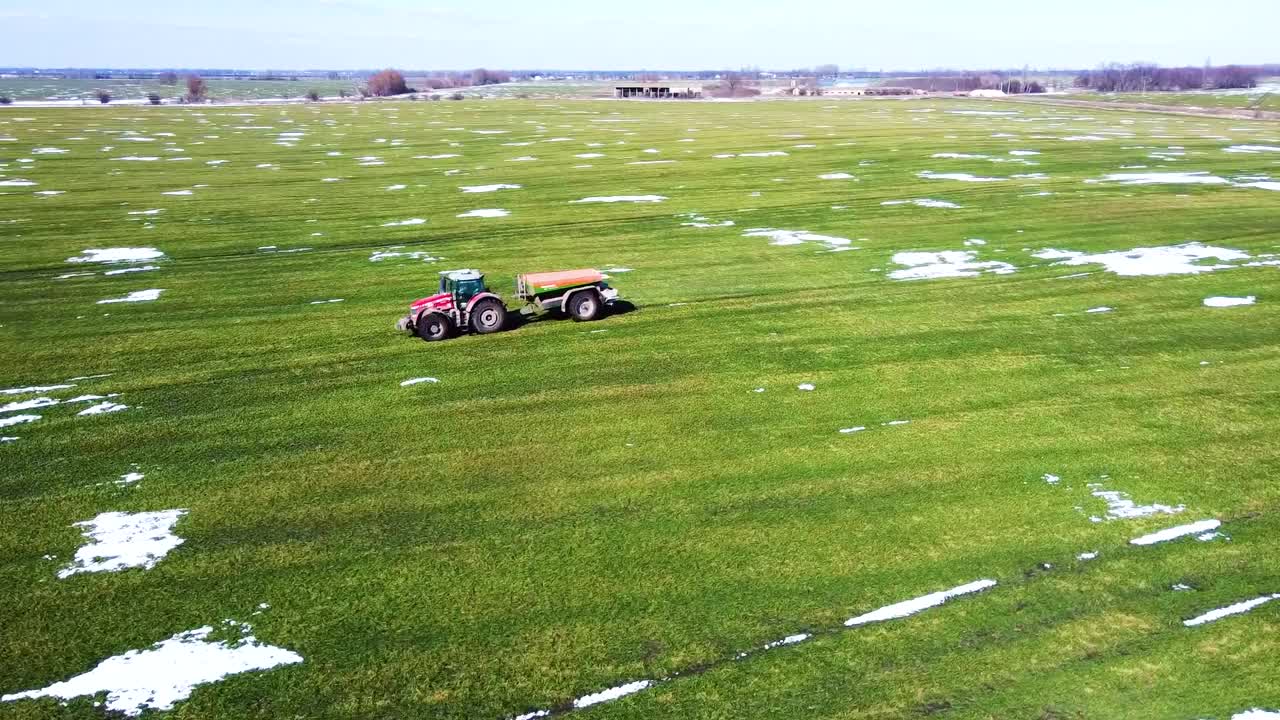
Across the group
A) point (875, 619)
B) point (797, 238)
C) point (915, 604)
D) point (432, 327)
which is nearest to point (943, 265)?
point (797, 238)

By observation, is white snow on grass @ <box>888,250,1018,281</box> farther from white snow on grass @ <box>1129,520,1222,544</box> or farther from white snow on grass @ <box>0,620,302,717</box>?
white snow on grass @ <box>0,620,302,717</box>

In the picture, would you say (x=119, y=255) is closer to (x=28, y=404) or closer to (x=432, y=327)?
(x=28, y=404)

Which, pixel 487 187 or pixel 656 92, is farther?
pixel 656 92

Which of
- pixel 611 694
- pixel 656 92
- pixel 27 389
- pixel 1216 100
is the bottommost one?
pixel 611 694

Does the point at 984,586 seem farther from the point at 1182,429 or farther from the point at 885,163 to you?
the point at 885,163

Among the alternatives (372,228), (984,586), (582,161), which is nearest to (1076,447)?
(984,586)

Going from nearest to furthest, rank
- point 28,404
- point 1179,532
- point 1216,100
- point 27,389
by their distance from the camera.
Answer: point 1179,532, point 28,404, point 27,389, point 1216,100
